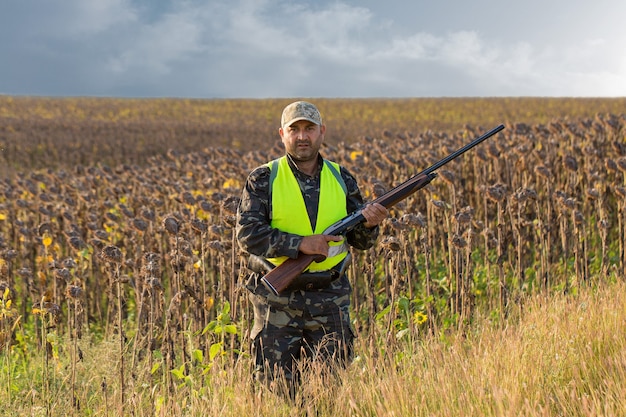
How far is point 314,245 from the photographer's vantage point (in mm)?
4082

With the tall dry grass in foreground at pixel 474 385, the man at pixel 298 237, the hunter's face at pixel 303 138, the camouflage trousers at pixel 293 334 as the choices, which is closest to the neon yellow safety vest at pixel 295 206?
the man at pixel 298 237

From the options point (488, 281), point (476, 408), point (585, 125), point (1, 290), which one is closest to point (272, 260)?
point (476, 408)

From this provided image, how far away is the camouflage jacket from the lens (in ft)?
13.5

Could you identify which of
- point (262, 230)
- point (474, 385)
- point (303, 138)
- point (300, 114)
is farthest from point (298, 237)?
point (474, 385)

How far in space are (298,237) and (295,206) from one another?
0.69ft

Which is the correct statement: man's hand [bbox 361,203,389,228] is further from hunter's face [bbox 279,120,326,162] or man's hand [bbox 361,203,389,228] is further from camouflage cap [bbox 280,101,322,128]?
camouflage cap [bbox 280,101,322,128]

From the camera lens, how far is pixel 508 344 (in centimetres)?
438

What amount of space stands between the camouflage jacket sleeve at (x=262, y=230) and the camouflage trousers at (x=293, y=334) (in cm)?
32

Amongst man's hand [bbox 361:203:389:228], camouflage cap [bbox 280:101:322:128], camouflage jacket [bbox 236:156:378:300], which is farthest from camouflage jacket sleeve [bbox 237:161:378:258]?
camouflage cap [bbox 280:101:322:128]

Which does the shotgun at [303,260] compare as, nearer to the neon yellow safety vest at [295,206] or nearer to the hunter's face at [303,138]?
the neon yellow safety vest at [295,206]

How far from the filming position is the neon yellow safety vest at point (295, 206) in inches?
166

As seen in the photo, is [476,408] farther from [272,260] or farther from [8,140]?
[8,140]

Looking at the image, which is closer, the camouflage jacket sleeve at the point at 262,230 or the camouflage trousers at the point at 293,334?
the camouflage jacket sleeve at the point at 262,230

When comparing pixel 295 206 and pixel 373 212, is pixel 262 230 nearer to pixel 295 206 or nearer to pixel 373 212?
pixel 295 206
